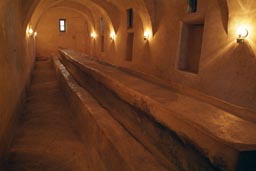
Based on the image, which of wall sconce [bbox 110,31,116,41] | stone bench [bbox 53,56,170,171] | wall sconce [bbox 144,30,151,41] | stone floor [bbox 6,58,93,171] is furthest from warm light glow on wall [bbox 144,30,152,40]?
stone bench [bbox 53,56,170,171]

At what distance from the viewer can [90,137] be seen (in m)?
3.74

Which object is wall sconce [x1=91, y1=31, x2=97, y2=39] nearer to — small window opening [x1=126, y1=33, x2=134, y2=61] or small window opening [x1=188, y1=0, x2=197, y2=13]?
small window opening [x1=126, y1=33, x2=134, y2=61]

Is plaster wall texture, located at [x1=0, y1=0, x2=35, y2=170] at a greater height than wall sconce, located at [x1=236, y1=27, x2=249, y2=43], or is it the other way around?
wall sconce, located at [x1=236, y1=27, x2=249, y2=43]

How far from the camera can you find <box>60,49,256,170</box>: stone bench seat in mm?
1591

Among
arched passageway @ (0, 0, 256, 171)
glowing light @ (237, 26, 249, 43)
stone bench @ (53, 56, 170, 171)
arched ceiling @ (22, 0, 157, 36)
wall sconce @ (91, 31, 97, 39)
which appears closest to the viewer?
arched passageway @ (0, 0, 256, 171)

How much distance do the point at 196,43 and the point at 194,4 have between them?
1.37m

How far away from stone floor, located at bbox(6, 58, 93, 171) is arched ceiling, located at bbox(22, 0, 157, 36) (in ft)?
11.7

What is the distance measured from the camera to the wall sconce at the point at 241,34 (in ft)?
16.3

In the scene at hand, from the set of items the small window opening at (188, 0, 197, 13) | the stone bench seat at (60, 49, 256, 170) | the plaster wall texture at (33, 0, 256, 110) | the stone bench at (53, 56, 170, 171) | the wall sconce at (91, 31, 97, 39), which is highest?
the small window opening at (188, 0, 197, 13)

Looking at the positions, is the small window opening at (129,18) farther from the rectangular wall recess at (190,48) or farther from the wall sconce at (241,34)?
the wall sconce at (241,34)

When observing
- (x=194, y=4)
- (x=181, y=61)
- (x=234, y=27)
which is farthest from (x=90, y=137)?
(x=194, y=4)

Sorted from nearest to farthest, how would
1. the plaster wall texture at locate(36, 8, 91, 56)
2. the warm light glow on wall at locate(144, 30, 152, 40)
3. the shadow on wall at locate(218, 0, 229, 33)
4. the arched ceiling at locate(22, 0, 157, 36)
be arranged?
1. the shadow on wall at locate(218, 0, 229, 33)
2. the arched ceiling at locate(22, 0, 157, 36)
3. the warm light glow on wall at locate(144, 30, 152, 40)
4. the plaster wall texture at locate(36, 8, 91, 56)

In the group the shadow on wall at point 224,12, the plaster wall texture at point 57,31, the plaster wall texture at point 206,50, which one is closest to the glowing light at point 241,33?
the plaster wall texture at point 206,50

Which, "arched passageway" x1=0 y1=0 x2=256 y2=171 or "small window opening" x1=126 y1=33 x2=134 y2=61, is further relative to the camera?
"small window opening" x1=126 y1=33 x2=134 y2=61
